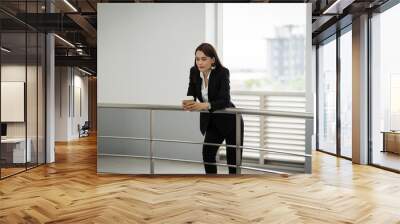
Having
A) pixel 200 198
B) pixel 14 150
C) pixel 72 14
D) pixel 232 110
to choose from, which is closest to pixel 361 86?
pixel 232 110

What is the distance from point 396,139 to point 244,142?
2.57 meters

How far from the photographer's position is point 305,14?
5469mm

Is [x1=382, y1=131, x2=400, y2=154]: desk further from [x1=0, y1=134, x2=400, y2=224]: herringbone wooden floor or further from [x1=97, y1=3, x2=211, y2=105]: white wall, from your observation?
[x1=97, y1=3, x2=211, y2=105]: white wall

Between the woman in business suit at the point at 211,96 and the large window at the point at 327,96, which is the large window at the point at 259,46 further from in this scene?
the large window at the point at 327,96

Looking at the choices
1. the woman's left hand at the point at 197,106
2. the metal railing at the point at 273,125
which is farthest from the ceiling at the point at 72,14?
the woman's left hand at the point at 197,106

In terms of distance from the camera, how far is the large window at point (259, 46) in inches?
211

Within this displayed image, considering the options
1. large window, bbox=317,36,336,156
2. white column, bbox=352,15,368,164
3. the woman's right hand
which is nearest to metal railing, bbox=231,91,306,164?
the woman's right hand

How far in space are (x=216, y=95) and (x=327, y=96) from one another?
4.84m

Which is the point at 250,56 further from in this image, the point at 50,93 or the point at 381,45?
the point at 50,93

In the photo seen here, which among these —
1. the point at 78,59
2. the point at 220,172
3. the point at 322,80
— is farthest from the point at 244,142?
the point at 78,59

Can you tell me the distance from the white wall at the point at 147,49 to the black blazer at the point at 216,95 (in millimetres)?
121

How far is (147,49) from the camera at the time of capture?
5438mm

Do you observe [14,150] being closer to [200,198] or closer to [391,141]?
[200,198]

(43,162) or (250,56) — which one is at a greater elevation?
(250,56)
